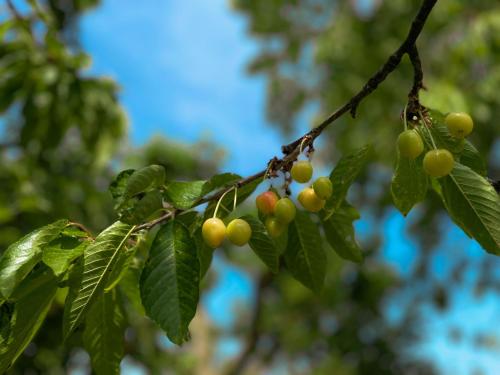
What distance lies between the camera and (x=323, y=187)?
0.89m

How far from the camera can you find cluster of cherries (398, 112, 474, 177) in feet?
2.67

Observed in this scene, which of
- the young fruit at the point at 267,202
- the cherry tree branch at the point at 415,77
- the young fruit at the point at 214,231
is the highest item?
the cherry tree branch at the point at 415,77

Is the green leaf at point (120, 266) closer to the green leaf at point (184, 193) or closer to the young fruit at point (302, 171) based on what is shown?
the green leaf at point (184, 193)

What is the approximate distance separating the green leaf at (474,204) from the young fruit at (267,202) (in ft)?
0.90

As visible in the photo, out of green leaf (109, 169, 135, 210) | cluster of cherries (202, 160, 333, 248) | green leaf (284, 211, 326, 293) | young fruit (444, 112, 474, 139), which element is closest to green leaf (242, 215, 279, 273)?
cluster of cherries (202, 160, 333, 248)

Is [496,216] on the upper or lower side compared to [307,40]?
lower

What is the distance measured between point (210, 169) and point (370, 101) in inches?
134

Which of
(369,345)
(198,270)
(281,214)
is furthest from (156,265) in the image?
(369,345)

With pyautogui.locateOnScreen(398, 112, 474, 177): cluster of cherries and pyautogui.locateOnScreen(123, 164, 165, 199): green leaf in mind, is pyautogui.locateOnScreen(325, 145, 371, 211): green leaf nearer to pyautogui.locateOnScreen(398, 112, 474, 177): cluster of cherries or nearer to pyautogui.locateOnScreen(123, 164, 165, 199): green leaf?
pyautogui.locateOnScreen(398, 112, 474, 177): cluster of cherries

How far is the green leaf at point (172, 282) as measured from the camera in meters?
0.77

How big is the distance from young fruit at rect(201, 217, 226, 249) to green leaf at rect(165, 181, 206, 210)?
5cm

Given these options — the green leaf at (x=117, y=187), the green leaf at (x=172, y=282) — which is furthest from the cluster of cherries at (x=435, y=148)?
the green leaf at (x=117, y=187)

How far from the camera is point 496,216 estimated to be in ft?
2.70

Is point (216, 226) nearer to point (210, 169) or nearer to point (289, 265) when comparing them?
point (289, 265)
